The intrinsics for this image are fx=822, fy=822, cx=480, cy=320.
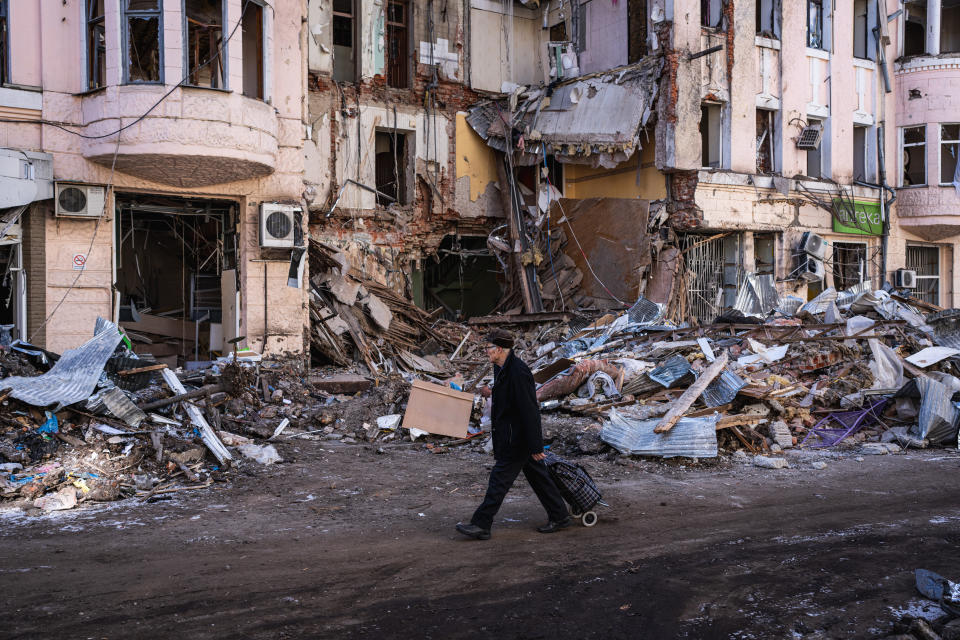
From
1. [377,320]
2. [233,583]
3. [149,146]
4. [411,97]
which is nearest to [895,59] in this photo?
[411,97]

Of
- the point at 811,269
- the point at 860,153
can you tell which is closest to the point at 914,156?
the point at 860,153

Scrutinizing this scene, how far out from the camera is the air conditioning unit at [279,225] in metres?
14.0

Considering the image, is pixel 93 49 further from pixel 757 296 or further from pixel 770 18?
pixel 770 18

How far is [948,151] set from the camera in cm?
2364

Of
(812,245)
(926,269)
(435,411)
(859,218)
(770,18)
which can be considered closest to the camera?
(435,411)

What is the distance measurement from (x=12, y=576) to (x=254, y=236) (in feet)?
30.9

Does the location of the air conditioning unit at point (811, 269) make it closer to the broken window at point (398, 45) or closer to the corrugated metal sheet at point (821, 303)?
the corrugated metal sheet at point (821, 303)

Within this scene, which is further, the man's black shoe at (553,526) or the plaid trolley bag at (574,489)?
the plaid trolley bag at (574,489)

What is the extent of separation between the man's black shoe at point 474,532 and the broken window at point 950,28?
24.7m

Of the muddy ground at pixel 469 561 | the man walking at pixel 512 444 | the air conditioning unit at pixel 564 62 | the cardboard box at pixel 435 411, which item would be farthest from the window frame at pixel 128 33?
the air conditioning unit at pixel 564 62

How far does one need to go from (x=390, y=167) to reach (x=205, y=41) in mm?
7623

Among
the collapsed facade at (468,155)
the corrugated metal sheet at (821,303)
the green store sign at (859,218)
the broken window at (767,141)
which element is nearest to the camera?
the collapsed facade at (468,155)

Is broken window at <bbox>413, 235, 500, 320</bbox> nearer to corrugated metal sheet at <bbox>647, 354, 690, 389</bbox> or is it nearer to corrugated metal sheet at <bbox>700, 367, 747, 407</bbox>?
corrugated metal sheet at <bbox>647, 354, 690, 389</bbox>

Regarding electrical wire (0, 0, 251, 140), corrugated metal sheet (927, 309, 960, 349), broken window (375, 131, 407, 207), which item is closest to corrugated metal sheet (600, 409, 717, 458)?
corrugated metal sheet (927, 309, 960, 349)
